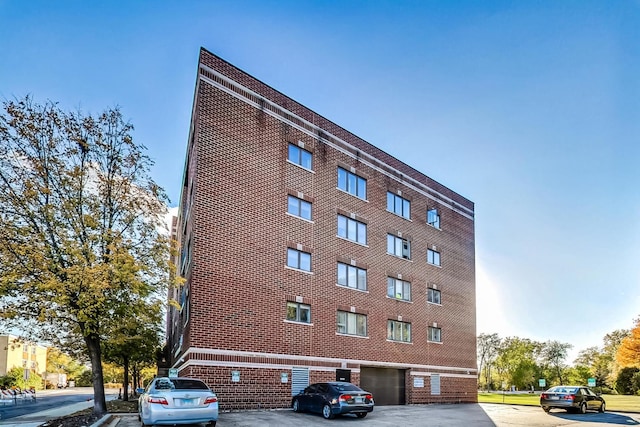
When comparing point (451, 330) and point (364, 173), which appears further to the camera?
point (451, 330)

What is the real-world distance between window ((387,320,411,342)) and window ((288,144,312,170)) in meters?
10.0

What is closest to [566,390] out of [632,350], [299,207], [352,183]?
[352,183]

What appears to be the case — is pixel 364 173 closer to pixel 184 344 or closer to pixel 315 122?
pixel 315 122

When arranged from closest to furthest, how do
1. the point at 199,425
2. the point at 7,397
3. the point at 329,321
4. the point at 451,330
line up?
the point at 199,425
the point at 329,321
the point at 451,330
the point at 7,397

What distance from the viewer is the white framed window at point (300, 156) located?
25.5 m

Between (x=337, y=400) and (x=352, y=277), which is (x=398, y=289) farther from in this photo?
(x=337, y=400)

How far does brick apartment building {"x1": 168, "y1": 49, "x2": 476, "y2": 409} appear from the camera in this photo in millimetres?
21188

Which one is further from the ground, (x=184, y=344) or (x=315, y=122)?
(x=315, y=122)

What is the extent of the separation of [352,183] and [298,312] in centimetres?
832

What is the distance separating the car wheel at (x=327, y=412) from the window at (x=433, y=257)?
16351mm

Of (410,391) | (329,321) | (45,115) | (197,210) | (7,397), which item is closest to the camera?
(45,115)

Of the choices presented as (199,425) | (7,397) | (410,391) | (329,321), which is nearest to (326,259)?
(329,321)

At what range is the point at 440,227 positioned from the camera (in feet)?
115

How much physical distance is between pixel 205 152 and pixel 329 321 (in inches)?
390
